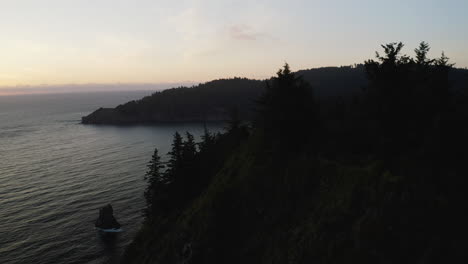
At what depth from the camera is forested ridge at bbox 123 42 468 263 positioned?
17.3 m

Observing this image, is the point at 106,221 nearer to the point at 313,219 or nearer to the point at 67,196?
the point at 67,196

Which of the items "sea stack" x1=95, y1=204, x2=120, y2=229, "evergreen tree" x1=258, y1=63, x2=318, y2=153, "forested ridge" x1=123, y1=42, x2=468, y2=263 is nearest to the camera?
"forested ridge" x1=123, y1=42, x2=468, y2=263

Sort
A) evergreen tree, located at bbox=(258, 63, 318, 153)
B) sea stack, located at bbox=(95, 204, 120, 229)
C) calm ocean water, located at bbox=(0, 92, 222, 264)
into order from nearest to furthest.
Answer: evergreen tree, located at bbox=(258, 63, 318, 153)
calm ocean water, located at bbox=(0, 92, 222, 264)
sea stack, located at bbox=(95, 204, 120, 229)

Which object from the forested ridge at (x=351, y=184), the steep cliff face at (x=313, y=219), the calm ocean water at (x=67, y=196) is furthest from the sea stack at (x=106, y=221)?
the forested ridge at (x=351, y=184)

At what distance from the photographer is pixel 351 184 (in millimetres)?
23188

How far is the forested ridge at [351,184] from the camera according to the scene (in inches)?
680

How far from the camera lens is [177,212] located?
1903 inches

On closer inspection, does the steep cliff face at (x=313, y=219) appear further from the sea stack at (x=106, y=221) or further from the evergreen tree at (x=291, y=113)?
the sea stack at (x=106, y=221)

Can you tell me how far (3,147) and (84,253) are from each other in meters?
103

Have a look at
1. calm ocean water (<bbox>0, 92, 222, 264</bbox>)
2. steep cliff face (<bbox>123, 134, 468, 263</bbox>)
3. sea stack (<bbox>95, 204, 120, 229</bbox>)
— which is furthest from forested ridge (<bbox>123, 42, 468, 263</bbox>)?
calm ocean water (<bbox>0, 92, 222, 264</bbox>)

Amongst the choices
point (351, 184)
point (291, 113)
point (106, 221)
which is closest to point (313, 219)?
point (351, 184)

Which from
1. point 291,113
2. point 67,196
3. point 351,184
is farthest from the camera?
point 67,196

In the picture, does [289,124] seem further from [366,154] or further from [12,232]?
[12,232]

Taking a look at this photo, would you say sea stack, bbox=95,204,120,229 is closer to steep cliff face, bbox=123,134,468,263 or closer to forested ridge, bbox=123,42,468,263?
steep cliff face, bbox=123,134,468,263
